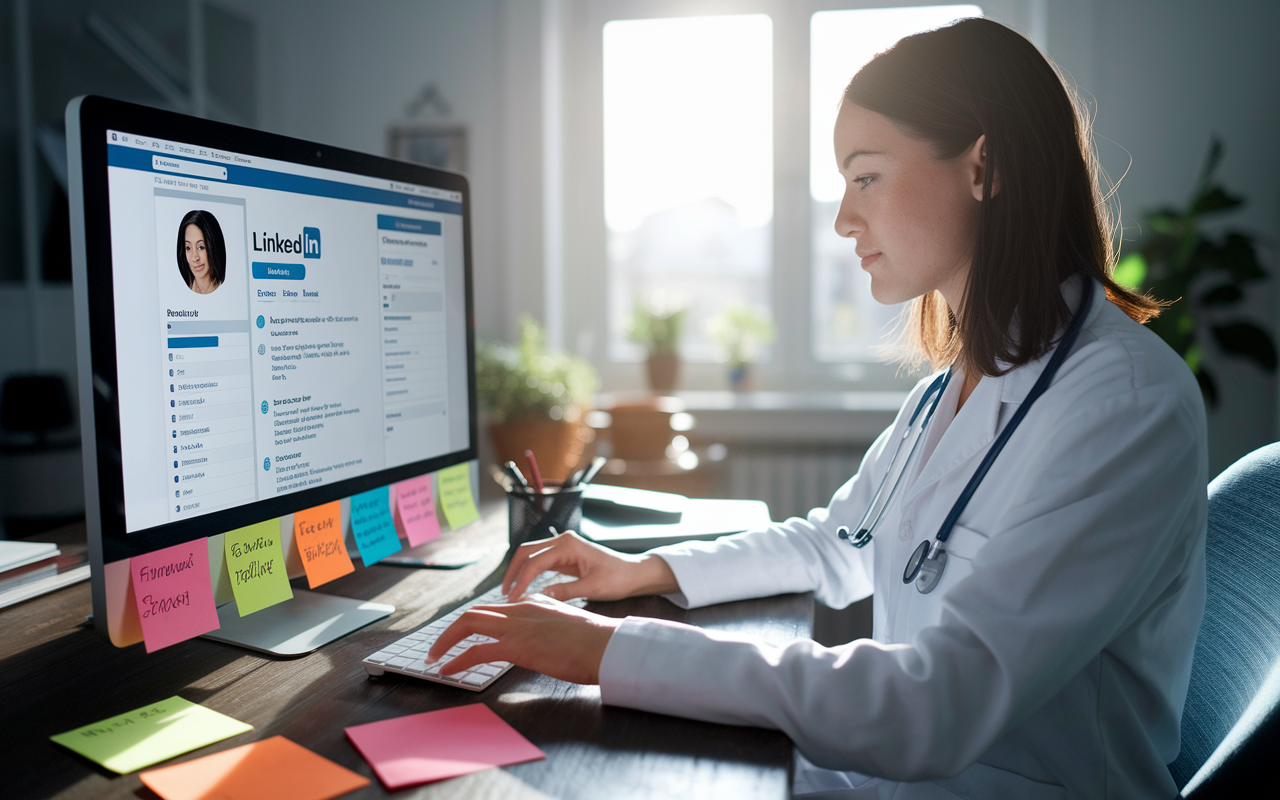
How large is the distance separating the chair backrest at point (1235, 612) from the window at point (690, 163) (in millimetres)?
2166

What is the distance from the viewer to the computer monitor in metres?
0.63

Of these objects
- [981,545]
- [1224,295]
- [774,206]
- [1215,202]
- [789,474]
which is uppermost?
[774,206]

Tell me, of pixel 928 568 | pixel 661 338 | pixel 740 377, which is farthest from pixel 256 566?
pixel 740 377

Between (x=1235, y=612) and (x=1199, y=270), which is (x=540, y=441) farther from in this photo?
(x=1199, y=270)

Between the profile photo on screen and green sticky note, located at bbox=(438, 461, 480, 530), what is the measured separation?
39 centimetres

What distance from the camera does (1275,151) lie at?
2.46 meters

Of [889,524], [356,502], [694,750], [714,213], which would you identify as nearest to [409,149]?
[714,213]

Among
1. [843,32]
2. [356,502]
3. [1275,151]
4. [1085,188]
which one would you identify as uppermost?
[843,32]

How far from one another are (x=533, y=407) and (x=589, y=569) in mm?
1173

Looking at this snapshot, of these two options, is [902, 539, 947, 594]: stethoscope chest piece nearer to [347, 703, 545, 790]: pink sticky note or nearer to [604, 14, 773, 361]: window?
[347, 703, 545, 790]: pink sticky note

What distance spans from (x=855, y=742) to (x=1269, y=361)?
93.1 inches

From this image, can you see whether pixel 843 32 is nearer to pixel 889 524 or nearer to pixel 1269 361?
pixel 1269 361

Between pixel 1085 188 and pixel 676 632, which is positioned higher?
pixel 1085 188

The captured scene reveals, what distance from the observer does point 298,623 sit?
2.69ft
